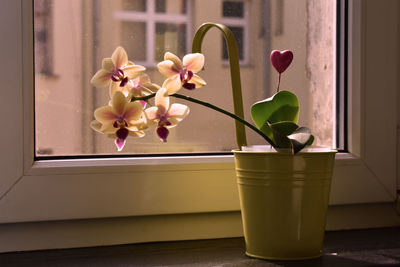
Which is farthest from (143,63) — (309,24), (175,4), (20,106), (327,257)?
(327,257)

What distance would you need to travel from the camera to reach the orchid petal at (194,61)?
0.67 meters

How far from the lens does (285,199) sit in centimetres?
67

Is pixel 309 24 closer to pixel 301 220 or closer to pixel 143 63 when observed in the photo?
pixel 143 63

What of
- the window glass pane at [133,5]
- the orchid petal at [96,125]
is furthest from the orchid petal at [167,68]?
the window glass pane at [133,5]

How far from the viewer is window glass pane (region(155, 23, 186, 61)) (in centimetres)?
86

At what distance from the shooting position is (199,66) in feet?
2.23

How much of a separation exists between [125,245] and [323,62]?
0.50 metres

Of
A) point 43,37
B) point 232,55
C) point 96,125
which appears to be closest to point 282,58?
point 232,55

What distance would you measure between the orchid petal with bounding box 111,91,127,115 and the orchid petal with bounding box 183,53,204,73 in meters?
0.10

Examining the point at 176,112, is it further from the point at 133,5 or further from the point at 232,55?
the point at 133,5

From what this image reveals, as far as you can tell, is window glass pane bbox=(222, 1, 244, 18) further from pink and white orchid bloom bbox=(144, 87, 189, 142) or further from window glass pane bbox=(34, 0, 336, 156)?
pink and white orchid bloom bbox=(144, 87, 189, 142)

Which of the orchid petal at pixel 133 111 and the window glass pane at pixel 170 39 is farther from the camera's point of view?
the window glass pane at pixel 170 39

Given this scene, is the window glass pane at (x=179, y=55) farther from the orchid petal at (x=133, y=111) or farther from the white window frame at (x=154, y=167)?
the orchid petal at (x=133, y=111)

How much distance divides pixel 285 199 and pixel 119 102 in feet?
0.83
